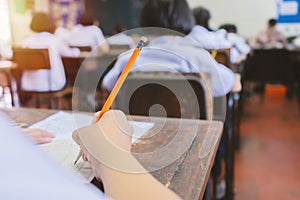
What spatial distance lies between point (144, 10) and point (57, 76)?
2.43 feet

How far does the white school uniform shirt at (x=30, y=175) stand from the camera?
0.26 m

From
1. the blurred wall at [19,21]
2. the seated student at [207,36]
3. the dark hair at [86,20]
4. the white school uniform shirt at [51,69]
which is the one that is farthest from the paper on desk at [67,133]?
the dark hair at [86,20]

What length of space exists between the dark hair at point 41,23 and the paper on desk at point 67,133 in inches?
39.1

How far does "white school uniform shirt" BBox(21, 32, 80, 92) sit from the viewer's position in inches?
69.4

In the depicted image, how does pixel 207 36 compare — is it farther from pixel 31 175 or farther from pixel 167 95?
pixel 31 175

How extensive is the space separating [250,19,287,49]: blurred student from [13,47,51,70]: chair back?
3.29 meters

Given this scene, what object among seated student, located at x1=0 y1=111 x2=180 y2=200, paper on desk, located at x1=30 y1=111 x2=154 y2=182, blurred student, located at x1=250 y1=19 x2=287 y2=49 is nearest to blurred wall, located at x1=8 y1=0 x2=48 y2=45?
paper on desk, located at x1=30 y1=111 x2=154 y2=182

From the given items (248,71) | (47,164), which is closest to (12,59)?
(47,164)

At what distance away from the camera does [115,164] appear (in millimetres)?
435

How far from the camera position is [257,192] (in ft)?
6.57

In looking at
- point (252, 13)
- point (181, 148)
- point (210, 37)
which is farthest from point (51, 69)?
point (252, 13)

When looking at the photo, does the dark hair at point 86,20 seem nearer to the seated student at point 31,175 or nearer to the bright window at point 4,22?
the bright window at point 4,22

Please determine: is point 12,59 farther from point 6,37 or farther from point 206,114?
point 206,114

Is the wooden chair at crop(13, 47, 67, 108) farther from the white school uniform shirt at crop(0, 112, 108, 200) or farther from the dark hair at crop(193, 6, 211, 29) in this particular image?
the white school uniform shirt at crop(0, 112, 108, 200)
